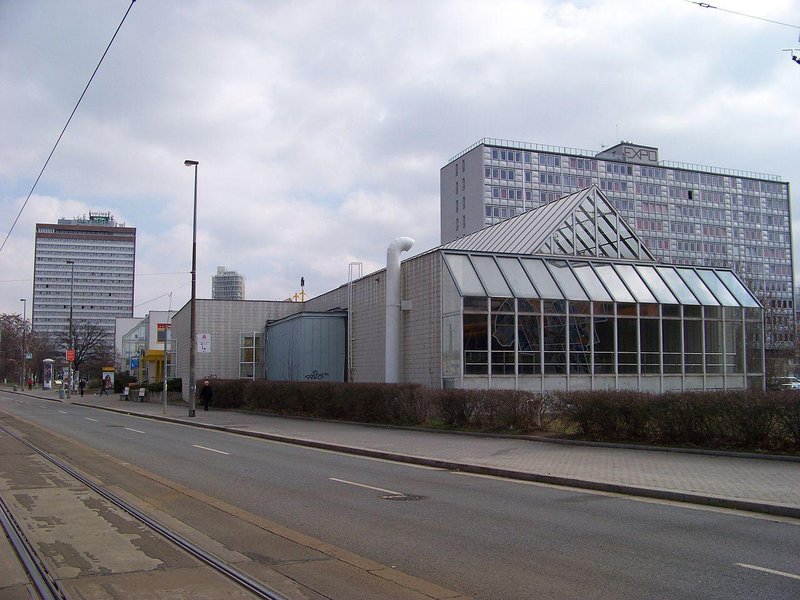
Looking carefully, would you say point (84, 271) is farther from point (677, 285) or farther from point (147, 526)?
point (147, 526)

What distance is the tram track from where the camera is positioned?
5.89 meters


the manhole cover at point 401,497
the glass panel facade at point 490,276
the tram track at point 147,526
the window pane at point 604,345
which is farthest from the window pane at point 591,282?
the tram track at point 147,526

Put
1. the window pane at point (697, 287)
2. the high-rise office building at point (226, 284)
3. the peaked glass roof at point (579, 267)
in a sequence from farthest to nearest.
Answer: the high-rise office building at point (226, 284) < the window pane at point (697, 287) < the peaked glass roof at point (579, 267)

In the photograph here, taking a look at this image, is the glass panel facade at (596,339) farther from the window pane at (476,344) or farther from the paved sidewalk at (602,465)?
the paved sidewalk at (602,465)

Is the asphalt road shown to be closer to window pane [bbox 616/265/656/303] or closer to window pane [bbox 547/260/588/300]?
window pane [bbox 547/260/588/300]

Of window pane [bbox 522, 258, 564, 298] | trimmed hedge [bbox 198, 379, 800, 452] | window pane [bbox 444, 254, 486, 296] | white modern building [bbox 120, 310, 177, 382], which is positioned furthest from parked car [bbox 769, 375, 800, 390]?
white modern building [bbox 120, 310, 177, 382]

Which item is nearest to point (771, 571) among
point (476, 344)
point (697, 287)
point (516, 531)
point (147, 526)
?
point (516, 531)

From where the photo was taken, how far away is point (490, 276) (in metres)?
28.0

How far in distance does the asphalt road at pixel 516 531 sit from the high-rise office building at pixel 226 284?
492ft

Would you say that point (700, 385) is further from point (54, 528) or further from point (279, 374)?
point (54, 528)

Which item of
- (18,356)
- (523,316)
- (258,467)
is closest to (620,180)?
(523,316)

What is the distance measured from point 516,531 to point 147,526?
4404mm

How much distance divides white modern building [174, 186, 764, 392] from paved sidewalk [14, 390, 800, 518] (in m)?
6.81

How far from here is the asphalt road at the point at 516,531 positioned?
6.38 m
